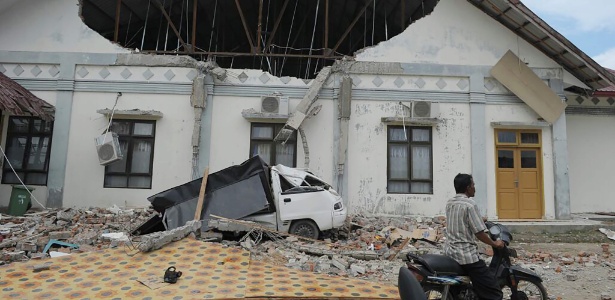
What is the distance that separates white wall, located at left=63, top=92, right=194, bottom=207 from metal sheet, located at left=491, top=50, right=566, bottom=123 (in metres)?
7.74

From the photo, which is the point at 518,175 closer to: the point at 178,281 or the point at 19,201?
the point at 178,281

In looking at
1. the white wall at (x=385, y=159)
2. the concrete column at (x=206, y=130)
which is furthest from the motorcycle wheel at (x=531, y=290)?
the concrete column at (x=206, y=130)

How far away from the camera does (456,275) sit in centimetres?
374

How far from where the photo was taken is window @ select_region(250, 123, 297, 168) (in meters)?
9.98

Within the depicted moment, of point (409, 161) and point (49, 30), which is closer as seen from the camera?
point (409, 161)

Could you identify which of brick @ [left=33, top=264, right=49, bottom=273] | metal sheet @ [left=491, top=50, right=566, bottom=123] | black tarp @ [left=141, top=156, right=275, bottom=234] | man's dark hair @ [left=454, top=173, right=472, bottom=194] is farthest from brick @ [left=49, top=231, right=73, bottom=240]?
metal sheet @ [left=491, top=50, right=566, bottom=123]

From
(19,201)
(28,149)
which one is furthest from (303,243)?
(28,149)

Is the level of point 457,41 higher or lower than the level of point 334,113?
higher

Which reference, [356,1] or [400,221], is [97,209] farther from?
[356,1]

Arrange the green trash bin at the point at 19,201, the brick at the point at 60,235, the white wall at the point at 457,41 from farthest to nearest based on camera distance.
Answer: the white wall at the point at 457,41 → the green trash bin at the point at 19,201 → the brick at the point at 60,235

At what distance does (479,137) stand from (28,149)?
11042 millimetres

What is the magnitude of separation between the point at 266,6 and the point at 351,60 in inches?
192

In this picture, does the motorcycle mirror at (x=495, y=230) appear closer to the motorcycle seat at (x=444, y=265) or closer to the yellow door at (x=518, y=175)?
the motorcycle seat at (x=444, y=265)

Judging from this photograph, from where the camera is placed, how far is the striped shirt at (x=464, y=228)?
3.68 meters
